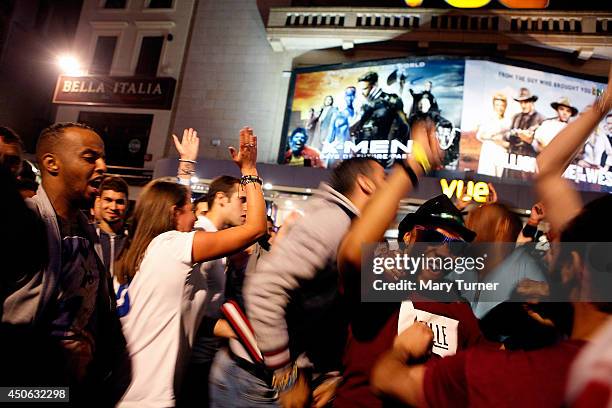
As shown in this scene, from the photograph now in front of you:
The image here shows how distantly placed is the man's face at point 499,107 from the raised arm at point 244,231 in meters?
10.5

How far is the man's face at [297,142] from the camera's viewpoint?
1241cm

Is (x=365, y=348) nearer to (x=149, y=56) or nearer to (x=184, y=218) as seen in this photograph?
(x=184, y=218)

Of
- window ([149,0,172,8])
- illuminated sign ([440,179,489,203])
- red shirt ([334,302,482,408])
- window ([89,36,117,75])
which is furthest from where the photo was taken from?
window ([149,0,172,8])

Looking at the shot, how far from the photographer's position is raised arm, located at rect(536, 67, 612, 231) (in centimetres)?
202

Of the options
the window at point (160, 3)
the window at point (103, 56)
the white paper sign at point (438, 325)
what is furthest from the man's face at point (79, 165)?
the window at point (160, 3)

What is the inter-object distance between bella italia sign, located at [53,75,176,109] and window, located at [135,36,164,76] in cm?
171

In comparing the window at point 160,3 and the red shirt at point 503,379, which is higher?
the window at point 160,3

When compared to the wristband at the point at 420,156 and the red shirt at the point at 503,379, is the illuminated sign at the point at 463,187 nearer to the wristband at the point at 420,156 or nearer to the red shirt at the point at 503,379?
the wristband at the point at 420,156

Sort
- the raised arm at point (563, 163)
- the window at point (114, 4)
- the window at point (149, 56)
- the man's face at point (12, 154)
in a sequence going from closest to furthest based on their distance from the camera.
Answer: the raised arm at point (563, 163), the man's face at point (12, 154), the window at point (149, 56), the window at point (114, 4)

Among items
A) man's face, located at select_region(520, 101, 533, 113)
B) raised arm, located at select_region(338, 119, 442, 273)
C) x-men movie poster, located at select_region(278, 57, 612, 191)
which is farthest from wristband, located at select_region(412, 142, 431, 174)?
man's face, located at select_region(520, 101, 533, 113)

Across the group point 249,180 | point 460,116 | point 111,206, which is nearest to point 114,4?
point 460,116

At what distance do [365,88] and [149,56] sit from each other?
368 inches

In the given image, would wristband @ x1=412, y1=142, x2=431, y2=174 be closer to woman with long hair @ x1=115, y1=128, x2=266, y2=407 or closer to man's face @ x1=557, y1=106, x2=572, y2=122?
woman with long hair @ x1=115, y1=128, x2=266, y2=407

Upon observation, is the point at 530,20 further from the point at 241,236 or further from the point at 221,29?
the point at 241,236
